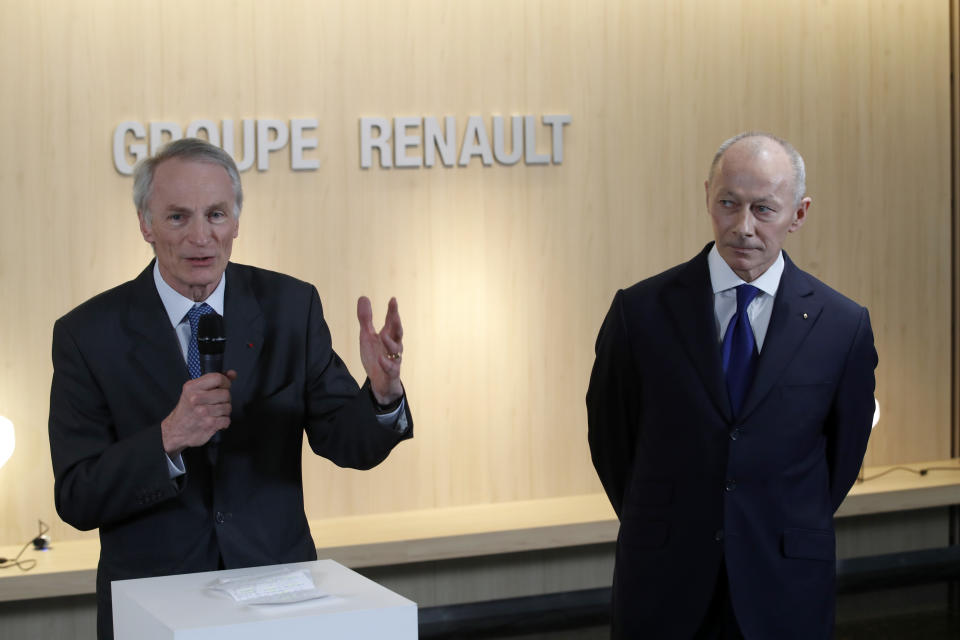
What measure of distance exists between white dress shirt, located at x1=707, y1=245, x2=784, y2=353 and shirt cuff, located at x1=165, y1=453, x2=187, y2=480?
51.3 inches

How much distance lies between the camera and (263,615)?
1586 millimetres

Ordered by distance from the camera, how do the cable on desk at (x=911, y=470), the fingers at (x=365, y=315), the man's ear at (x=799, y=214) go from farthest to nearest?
1. the cable on desk at (x=911, y=470)
2. the man's ear at (x=799, y=214)
3. the fingers at (x=365, y=315)

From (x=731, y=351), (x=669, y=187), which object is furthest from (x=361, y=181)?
(x=731, y=351)

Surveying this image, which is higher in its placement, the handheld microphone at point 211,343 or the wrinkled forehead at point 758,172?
the wrinkled forehead at point 758,172

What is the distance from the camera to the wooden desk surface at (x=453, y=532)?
4664 mm

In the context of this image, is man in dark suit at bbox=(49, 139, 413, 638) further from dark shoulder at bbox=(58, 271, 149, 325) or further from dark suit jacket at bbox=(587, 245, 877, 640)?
dark suit jacket at bbox=(587, 245, 877, 640)

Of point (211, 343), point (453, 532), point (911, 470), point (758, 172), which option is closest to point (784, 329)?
point (758, 172)

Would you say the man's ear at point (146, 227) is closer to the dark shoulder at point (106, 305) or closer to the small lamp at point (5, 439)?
the dark shoulder at point (106, 305)

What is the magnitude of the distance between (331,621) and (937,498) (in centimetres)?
508

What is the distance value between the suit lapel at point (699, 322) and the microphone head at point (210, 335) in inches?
44.3

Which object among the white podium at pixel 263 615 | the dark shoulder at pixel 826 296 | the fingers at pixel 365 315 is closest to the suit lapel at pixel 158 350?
the fingers at pixel 365 315

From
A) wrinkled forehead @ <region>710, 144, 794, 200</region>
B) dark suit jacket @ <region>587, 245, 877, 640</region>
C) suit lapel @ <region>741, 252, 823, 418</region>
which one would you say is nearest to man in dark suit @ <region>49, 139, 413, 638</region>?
dark suit jacket @ <region>587, 245, 877, 640</region>

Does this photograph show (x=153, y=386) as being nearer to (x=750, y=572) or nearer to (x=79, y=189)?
(x=750, y=572)

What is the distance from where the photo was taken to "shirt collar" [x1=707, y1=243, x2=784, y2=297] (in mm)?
2740
